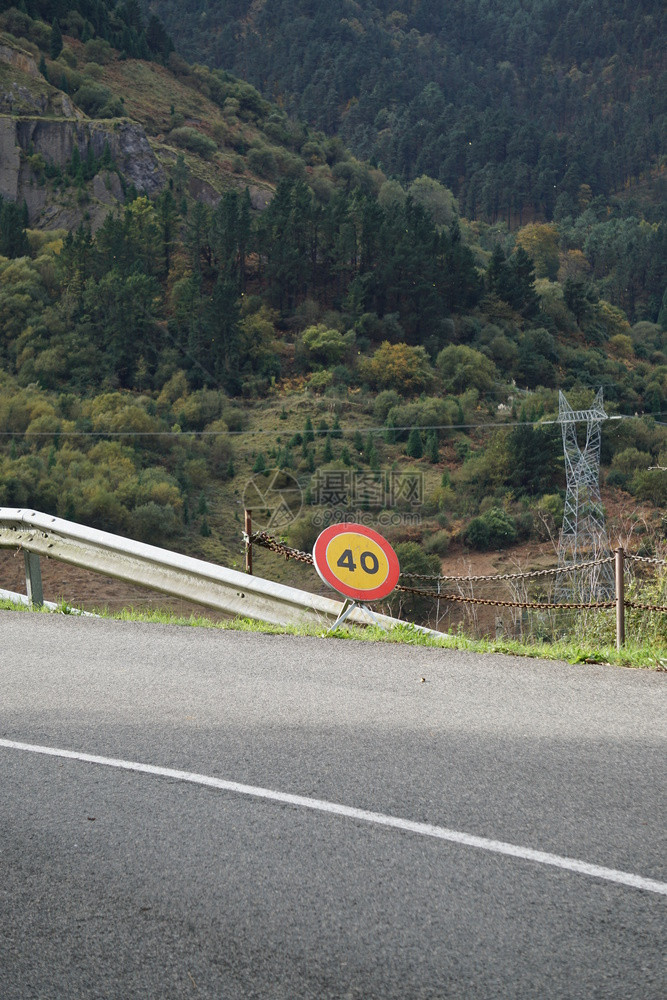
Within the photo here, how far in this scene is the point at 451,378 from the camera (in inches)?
2980

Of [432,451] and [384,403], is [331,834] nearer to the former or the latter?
[432,451]

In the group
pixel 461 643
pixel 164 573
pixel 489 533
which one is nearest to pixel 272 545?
pixel 164 573

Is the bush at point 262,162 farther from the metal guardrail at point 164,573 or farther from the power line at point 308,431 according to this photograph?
the metal guardrail at point 164,573

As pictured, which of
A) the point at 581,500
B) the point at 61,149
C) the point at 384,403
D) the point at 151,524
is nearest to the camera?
the point at 151,524

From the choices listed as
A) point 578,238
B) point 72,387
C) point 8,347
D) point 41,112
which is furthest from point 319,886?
point 578,238

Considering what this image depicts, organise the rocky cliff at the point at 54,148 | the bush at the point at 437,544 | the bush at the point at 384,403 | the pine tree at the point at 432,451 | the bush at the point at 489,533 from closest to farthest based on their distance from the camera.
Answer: the bush at the point at 437,544, the bush at the point at 489,533, the pine tree at the point at 432,451, the bush at the point at 384,403, the rocky cliff at the point at 54,148

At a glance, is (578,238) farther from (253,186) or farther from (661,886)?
(661,886)

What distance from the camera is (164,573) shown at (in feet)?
25.4

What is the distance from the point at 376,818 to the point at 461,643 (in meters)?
3.04

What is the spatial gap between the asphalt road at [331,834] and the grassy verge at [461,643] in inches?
12.9

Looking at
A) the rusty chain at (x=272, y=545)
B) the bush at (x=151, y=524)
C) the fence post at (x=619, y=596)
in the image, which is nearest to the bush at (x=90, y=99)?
the bush at (x=151, y=524)

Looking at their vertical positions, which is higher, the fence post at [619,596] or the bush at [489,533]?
the fence post at [619,596]

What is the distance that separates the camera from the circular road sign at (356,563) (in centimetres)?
698

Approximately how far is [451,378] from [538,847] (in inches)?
2887
